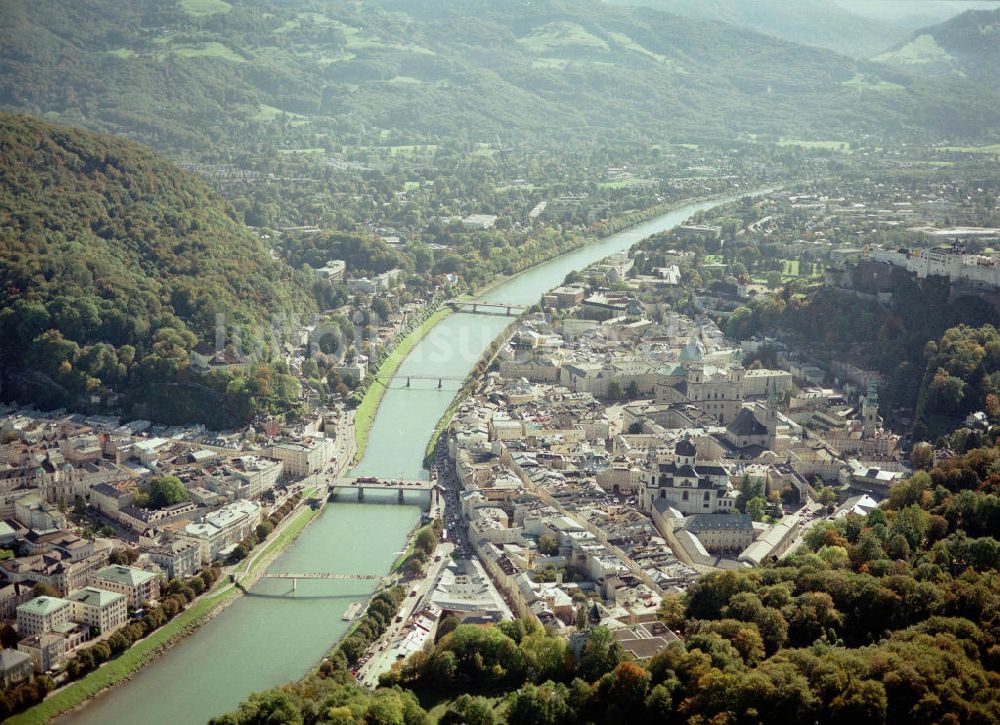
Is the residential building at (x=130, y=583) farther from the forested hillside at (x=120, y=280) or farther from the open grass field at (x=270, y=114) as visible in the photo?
the open grass field at (x=270, y=114)

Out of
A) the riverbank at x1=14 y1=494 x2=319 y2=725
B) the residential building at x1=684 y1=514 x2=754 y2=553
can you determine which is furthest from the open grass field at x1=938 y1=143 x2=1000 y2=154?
the riverbank at x1=14 y1=494 x2=319 y2=725

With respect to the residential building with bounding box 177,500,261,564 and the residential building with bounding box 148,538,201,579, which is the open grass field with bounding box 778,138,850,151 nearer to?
the residential building with bounding box 177,500,261,564

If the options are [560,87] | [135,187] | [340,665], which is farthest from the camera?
[560,87]

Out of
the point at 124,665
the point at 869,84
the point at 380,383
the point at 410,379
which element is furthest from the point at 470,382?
the point at 869,84

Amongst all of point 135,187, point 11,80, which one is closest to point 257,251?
point 135,187

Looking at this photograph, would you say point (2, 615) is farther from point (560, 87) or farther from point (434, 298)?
point (560, 87)
